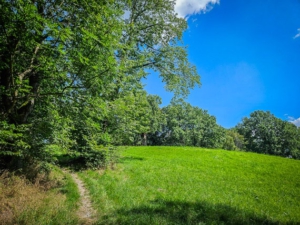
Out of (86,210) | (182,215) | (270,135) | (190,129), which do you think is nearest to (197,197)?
(182,215)

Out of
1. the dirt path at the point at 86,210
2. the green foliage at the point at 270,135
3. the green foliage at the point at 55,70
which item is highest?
the green foliage at the point at 270,135

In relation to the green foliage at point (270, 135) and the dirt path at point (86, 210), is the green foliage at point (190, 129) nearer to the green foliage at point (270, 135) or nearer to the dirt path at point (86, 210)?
the green foliage at point (270, 135)

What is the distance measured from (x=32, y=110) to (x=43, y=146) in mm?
2056

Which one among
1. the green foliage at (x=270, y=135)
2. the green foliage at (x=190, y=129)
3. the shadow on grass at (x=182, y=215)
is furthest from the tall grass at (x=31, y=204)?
the green foliage at (x=270, y=135)

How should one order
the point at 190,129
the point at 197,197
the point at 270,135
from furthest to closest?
the point at 270,135 → the point at 190,129 → the point at 197,197

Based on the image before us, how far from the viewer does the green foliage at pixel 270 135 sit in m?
62.0

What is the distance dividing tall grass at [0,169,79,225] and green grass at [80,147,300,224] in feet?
3.44

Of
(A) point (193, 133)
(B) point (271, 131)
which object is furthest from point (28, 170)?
(B) point (271, 131)

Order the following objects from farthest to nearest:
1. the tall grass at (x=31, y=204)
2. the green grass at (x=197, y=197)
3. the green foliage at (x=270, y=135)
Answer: the green foliage at (x=270, y=135)
the green grass at (x=197, y=197)
the tall grass at (x=31, y=204)

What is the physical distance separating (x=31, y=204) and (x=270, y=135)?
251 ft

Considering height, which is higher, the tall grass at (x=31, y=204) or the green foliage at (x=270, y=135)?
the green foliage at (x=270, y=135)

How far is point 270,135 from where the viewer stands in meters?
64.8

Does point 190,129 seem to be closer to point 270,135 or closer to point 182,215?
point 270,135

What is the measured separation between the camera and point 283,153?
64.1m
